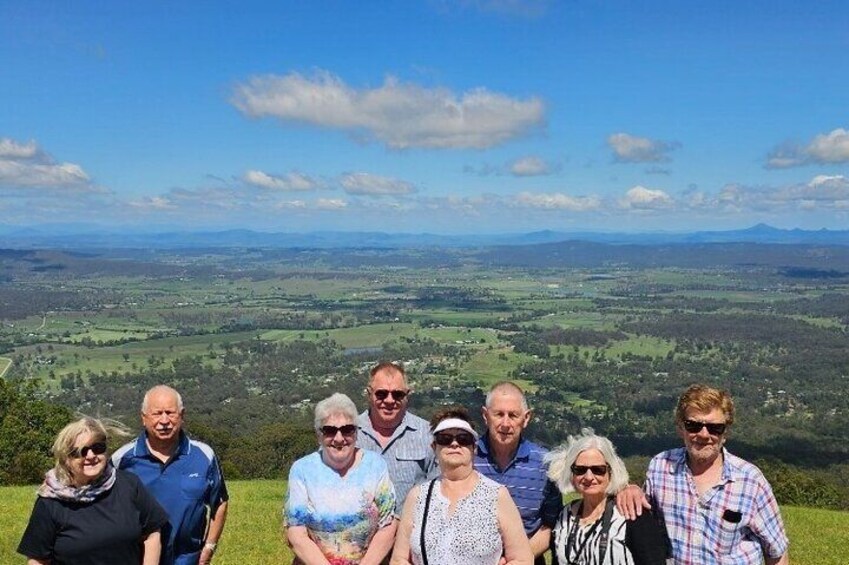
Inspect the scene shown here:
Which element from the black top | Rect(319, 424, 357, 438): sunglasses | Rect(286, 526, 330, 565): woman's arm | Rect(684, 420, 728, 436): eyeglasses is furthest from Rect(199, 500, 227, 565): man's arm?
Rect(684, 420, 728, 436): eyeglasses

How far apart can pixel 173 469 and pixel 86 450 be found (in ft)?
2.98

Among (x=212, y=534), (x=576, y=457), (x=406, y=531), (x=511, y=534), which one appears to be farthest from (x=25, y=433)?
(x=576, y=457)

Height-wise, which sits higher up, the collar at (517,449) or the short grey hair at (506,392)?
the short grey hair at (506,392)

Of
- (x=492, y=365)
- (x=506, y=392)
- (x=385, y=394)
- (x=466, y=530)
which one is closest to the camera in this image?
(x=466, y=530)

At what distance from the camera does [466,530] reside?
3869 millimetres

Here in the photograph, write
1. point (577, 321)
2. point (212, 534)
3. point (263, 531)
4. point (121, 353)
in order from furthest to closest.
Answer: point (577, 321) < point (121, 353) < point (263, 531) < point (212, 534)

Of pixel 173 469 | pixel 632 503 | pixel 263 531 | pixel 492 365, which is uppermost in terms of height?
pixel 632 503

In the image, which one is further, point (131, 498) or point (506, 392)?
point (506, 392)

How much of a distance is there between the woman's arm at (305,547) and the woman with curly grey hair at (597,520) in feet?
4.86

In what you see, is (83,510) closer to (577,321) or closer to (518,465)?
(518,465)

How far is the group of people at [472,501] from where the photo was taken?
3.91 m

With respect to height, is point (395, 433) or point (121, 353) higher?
point (395, 433)

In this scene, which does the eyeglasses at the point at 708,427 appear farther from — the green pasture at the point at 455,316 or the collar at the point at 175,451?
the green pasture at the point at 455,316

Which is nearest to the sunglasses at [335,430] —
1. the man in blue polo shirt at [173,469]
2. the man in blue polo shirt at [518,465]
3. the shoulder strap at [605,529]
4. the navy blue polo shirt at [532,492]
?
the man in blue polo shirt at [518,465]
